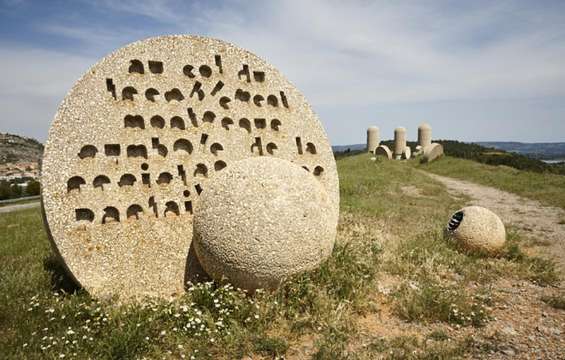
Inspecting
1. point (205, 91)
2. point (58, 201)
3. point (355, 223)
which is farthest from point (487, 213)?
point (58, 201)

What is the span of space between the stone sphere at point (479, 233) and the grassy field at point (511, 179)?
8019 millimetres

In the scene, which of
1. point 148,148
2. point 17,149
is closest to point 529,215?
point 148,148

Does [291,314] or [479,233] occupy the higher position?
[479,233]

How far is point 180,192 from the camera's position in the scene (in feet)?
19.5

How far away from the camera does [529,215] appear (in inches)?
492

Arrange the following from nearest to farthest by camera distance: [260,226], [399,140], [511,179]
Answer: [260,226]
[511,179]
[399,140]

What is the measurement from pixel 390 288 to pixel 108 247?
3969 mm

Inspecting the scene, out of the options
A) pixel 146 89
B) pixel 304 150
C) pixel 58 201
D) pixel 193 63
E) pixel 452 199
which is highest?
pixel 193 63

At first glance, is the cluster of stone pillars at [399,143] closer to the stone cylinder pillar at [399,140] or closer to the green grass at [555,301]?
the stone cylinder pillar at [399,140]

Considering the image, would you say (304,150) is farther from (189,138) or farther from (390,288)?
(390,288)

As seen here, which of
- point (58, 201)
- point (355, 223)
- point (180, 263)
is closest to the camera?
point (58, 201)

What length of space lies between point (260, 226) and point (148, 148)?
7.01ft

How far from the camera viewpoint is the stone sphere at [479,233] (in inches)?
301

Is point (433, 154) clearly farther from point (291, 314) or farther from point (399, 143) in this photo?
point (291, 314)
